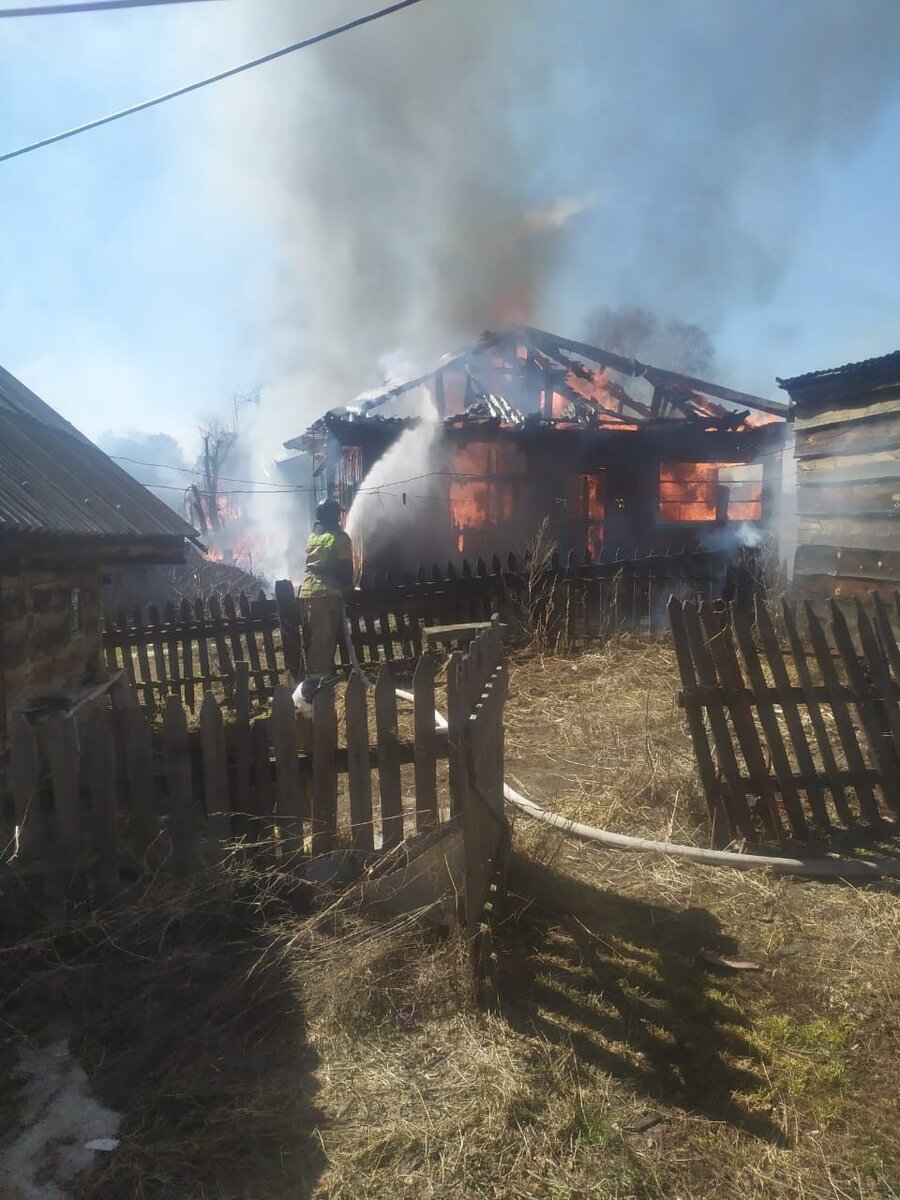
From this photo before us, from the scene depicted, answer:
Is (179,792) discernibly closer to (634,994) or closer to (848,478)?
(634,994)

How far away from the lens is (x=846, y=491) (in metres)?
9.44

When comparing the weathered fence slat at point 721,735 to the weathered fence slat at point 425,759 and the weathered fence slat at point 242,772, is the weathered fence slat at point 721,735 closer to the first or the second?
the weathered fence slat at point 425,759

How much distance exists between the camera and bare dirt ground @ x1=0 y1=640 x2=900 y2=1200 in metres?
2.31

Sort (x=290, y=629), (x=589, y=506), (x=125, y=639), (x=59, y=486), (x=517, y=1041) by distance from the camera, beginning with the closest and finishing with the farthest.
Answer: (x=517, y=1041) → (x=59, y=486) → (x=125, y=639) → (x=290, y=629) → (x=589, y=506)

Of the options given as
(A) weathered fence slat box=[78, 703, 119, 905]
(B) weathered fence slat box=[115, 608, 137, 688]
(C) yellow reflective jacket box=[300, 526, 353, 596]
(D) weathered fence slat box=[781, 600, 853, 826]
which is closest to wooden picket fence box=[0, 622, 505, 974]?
(A) weathered fence slat box=[78, 703, 119, 905]

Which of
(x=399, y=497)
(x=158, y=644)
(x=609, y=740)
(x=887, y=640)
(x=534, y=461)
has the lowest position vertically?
(x=609, y=740)

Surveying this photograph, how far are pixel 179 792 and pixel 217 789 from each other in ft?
0.58

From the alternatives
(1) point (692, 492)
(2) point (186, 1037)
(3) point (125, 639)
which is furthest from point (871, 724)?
(1) point (692, 492)

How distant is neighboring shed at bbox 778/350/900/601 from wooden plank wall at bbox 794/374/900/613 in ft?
0.04

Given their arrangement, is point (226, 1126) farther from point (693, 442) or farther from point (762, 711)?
point (693, 442)

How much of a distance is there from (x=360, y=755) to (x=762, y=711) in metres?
2.56

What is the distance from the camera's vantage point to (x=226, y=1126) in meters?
2.46

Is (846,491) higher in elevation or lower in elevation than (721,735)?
higher

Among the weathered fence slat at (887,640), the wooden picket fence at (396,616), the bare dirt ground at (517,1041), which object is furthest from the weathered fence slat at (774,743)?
the wooden picket fence at (396,616)
